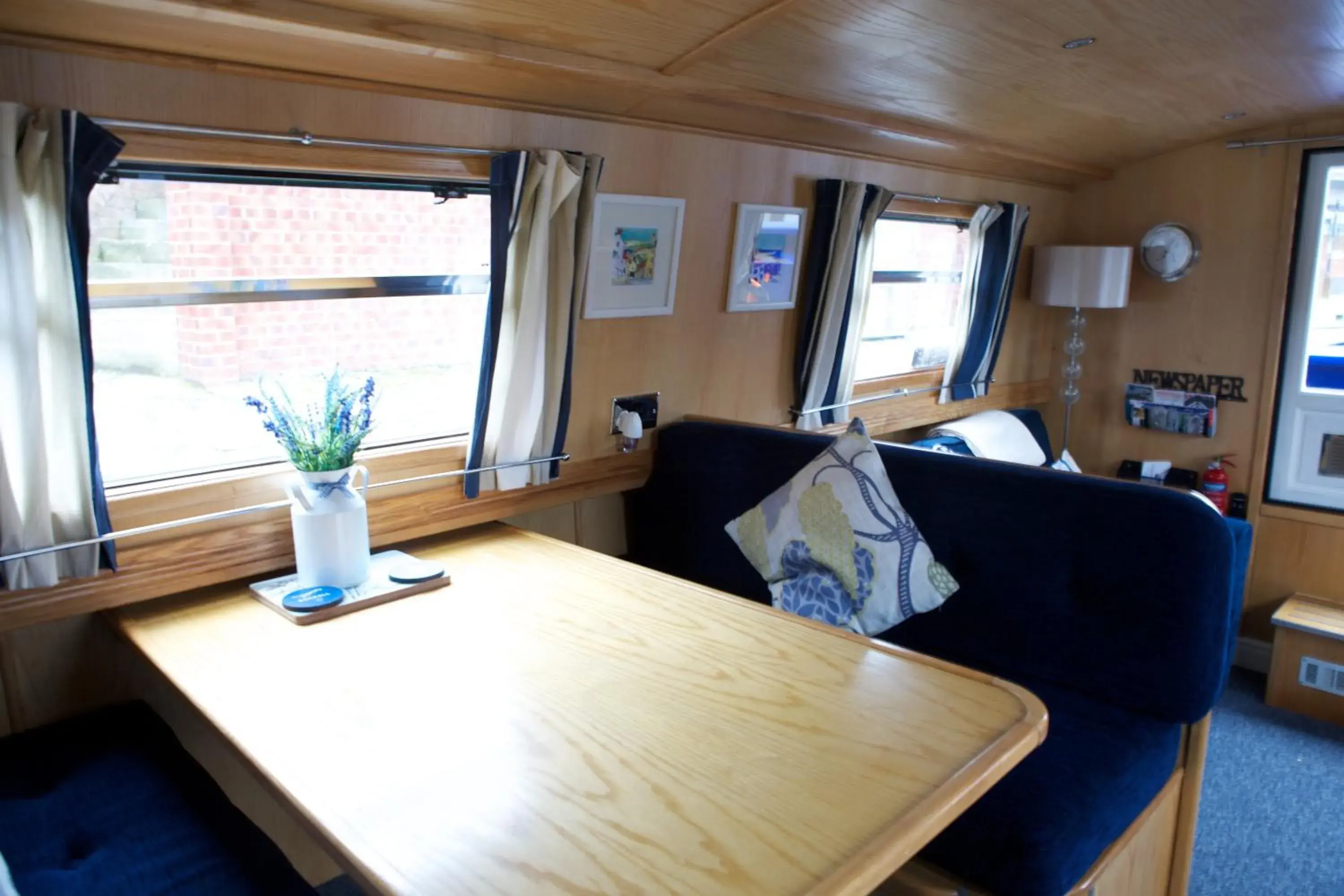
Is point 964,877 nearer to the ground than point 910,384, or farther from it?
nearer to the ground

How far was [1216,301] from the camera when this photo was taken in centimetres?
389

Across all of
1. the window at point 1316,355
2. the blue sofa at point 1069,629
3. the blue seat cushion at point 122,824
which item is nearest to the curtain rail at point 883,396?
the blue sofa at point 1069,629

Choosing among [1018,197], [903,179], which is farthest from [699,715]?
[1018,197]

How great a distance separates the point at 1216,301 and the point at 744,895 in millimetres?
3791

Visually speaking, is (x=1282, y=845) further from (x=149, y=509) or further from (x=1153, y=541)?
(x=149, y=509)

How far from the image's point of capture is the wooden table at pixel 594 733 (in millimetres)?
1013

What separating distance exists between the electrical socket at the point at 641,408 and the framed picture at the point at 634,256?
220mm

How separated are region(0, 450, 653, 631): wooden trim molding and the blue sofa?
28.4 inches

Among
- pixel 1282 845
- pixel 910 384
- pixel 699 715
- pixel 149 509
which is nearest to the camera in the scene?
pixel 699 715

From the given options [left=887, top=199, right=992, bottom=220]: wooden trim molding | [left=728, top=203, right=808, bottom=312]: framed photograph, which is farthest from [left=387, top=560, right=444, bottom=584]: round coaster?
[left=887, top=199, right=992, bottom=220]: wooden trim molding

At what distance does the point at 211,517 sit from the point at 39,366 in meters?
0.40

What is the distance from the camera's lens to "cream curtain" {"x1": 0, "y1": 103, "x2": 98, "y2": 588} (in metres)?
1.46

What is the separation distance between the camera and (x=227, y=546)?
5.94 feet

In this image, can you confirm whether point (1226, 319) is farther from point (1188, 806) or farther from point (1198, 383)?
point (1188, 806)
